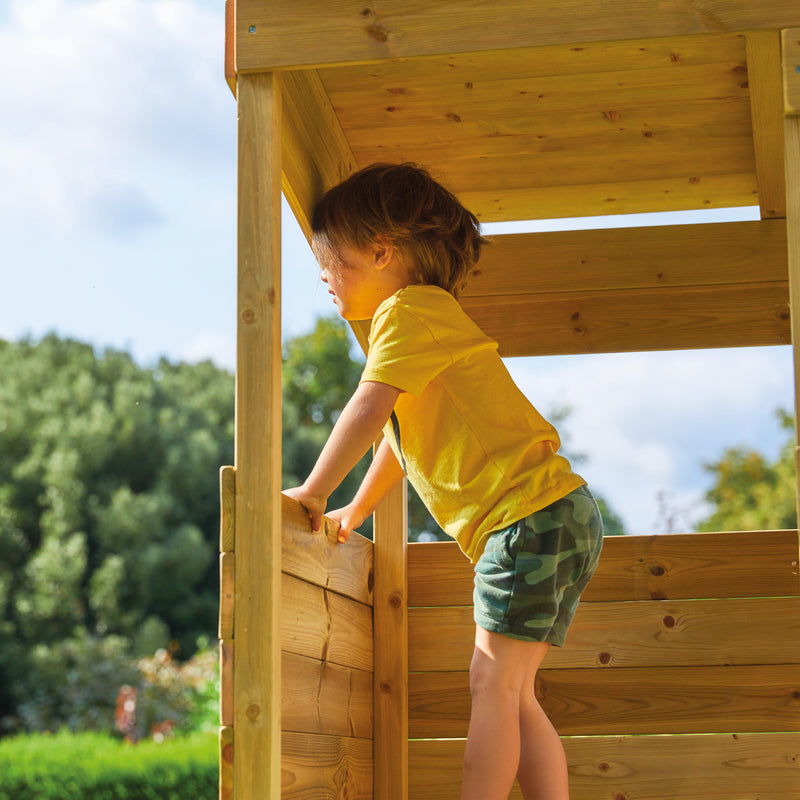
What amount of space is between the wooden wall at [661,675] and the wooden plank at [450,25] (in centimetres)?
163

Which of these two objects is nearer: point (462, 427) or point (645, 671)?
point (462, 427)

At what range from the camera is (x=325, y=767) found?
2.29 metres

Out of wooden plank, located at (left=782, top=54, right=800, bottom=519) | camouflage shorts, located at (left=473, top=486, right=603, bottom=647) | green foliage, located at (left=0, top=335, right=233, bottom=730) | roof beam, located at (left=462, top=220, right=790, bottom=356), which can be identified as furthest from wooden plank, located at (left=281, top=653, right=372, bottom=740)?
green foliage, located at (left=0, top=335, right=233, bottom=730)

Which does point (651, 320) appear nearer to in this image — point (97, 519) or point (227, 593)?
point (227, 593)

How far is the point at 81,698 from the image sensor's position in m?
12.9

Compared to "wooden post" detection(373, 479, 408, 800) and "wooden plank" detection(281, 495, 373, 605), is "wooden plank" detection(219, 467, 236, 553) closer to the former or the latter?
"wooden plank" detection(281, 495, 373, 605)

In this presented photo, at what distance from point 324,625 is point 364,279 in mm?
795

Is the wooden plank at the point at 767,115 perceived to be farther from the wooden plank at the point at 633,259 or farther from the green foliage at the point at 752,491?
the green foliage at the point at 752,491

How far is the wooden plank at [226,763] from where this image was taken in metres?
1.75

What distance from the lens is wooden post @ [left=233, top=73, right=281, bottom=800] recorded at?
176cm

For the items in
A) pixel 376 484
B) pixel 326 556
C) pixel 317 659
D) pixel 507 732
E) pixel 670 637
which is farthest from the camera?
pixel 670 637

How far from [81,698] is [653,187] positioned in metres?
11.8

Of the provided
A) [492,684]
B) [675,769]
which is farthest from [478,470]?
[675,769]

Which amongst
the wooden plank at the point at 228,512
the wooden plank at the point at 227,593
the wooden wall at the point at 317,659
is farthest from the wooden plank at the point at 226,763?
the wooden plank at the point at 228,512
